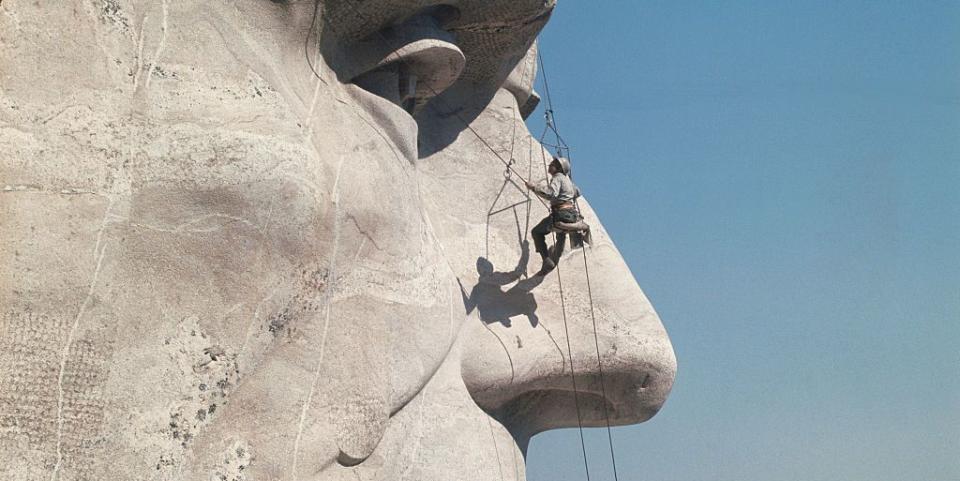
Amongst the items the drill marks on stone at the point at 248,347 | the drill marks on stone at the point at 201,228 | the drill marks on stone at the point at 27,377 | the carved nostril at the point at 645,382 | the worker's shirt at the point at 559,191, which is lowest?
the drill marks on stone at the point at 27,377

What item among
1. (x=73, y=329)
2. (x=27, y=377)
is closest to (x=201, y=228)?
(x=73, y=329)

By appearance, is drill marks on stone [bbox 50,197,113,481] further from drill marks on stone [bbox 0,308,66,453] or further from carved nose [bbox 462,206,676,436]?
carved nose [bbox 462,206,676,436]

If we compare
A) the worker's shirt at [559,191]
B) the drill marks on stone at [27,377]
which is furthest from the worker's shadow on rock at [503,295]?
the drill marks on stone at [27,377]

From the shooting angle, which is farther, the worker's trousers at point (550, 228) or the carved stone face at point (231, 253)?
the worker's trousers at point (550, 228)

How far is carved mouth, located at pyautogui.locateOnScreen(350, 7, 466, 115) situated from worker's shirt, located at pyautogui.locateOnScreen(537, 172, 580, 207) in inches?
32.0

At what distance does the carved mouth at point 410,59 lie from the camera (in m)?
8.20

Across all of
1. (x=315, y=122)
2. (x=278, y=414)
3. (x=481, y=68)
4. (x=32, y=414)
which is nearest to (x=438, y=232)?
(x=481, y=68)

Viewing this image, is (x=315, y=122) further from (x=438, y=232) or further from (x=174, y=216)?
(x=438, y=232)

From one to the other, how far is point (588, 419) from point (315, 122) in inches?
122

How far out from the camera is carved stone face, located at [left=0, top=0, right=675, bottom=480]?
21.6 feet

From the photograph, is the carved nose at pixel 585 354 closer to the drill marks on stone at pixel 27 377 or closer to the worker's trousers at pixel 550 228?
the worker's trousers at pixel 550 228

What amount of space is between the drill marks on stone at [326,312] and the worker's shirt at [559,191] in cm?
152

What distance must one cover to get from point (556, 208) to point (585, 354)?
38.9 inches

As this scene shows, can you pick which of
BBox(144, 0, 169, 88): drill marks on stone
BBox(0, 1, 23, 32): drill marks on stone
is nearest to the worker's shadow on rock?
BBox(144, 0, 169, 88): drill marks on stone
